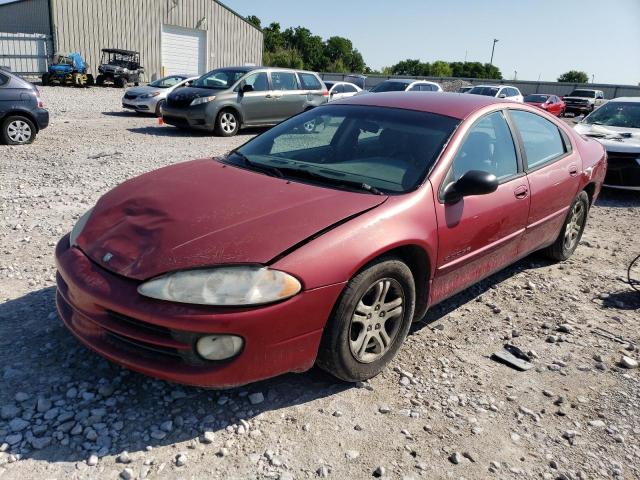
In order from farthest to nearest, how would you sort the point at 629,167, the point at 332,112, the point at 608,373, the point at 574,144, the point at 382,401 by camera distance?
the point at 629,167, the point at 574,144, the point at 332,112, the point at 608,373, the point at 382,401

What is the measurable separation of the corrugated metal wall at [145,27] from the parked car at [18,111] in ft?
71.2

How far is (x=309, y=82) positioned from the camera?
14.4 meters

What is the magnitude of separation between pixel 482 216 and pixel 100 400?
2507mm

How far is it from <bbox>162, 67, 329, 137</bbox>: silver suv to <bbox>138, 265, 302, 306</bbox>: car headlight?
10.5 meters

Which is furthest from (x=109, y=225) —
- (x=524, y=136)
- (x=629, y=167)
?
(x=629, y=167)

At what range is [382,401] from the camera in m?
2.92

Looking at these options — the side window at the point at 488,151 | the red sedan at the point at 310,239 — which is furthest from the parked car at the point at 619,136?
the side window at the point at 488,151

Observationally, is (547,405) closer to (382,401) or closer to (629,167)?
(382,401)

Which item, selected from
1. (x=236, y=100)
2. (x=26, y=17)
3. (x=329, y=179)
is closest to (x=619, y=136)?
(x=329, y=179)

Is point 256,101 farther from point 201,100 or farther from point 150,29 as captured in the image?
point 150,29

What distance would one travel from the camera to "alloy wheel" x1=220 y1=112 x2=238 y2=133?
499 inches

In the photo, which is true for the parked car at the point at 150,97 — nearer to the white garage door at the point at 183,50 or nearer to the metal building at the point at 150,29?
the metal building at the point at 150,29

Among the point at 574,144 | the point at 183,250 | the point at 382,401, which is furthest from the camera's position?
the point at 574,144

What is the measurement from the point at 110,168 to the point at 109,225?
574 cm
